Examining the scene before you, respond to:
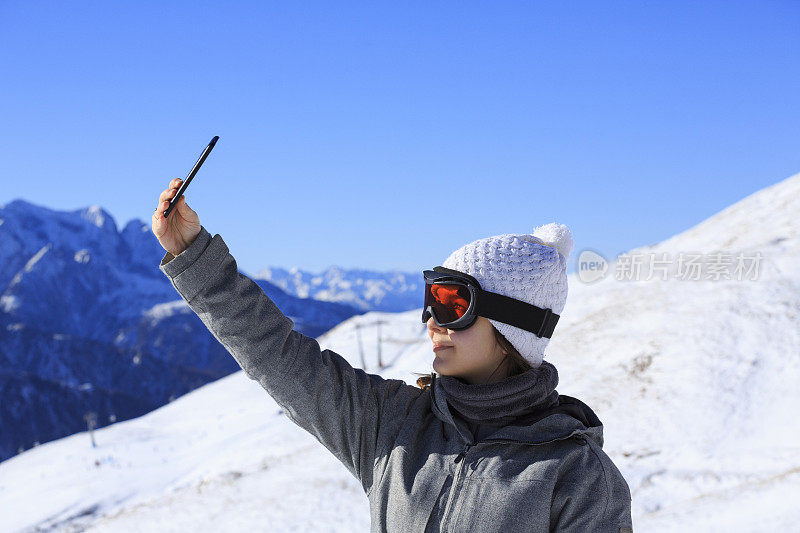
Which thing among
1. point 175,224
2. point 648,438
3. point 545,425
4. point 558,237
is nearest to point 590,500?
point 545,425

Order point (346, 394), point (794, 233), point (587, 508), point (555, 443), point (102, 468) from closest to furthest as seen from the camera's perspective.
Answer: point (587, 508)
point (555, 443)
point (346, 394)
point (794, 233)
point (102, 468)

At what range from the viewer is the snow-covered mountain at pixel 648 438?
49.3 ft

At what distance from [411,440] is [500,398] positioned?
46 cm

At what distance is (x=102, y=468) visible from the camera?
38656mm

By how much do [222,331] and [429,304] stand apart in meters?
1.01

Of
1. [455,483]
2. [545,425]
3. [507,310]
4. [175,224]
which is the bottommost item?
[455,483]

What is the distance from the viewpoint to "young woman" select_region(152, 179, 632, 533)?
294cm

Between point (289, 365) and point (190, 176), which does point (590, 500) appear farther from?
point (190, 176)

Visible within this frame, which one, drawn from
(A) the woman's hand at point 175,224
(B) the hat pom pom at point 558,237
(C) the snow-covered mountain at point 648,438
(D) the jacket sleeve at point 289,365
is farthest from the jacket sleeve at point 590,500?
(C) the snow-covered mountain at point 648,438

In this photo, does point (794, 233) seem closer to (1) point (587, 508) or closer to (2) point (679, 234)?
(2) point (679, 234)

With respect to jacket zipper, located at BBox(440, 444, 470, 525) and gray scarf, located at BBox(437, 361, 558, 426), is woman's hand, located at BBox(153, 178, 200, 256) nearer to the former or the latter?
gray scarf, located at BBox(437, 361, 558, 426)

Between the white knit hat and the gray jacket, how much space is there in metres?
0.36

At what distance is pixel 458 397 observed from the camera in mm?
3201

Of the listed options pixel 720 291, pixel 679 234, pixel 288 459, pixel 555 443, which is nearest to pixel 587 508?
pixel 555 443
